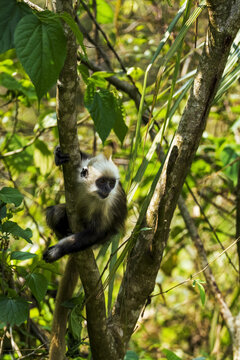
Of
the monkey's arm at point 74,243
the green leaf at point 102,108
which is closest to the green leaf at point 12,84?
the green leaf at point 102,108

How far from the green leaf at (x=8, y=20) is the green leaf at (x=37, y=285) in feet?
3.59

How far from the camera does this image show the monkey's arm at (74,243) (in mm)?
2355

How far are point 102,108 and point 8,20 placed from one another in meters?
0.91

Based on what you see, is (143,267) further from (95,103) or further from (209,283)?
(209,283)

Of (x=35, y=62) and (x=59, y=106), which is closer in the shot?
(x=35, y=62)


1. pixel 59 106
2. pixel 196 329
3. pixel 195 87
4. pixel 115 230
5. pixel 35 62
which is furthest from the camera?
pixel 196 329

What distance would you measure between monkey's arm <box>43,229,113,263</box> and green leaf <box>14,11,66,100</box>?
1.09m

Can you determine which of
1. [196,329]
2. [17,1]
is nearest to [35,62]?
[17,1]

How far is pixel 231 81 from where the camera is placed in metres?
2.24

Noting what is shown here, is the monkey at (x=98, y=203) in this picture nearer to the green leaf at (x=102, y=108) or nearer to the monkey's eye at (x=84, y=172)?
the monkey's eye at (x=84, y=172)

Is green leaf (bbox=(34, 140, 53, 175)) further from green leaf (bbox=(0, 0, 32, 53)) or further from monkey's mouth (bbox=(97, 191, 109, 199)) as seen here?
green leaf (bbox=(0, 0, 32, 53))

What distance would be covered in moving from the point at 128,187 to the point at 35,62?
974mm

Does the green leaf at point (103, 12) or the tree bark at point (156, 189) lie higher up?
the green leaf at point (103, 12)

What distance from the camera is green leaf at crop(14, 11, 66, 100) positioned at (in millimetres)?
1358
